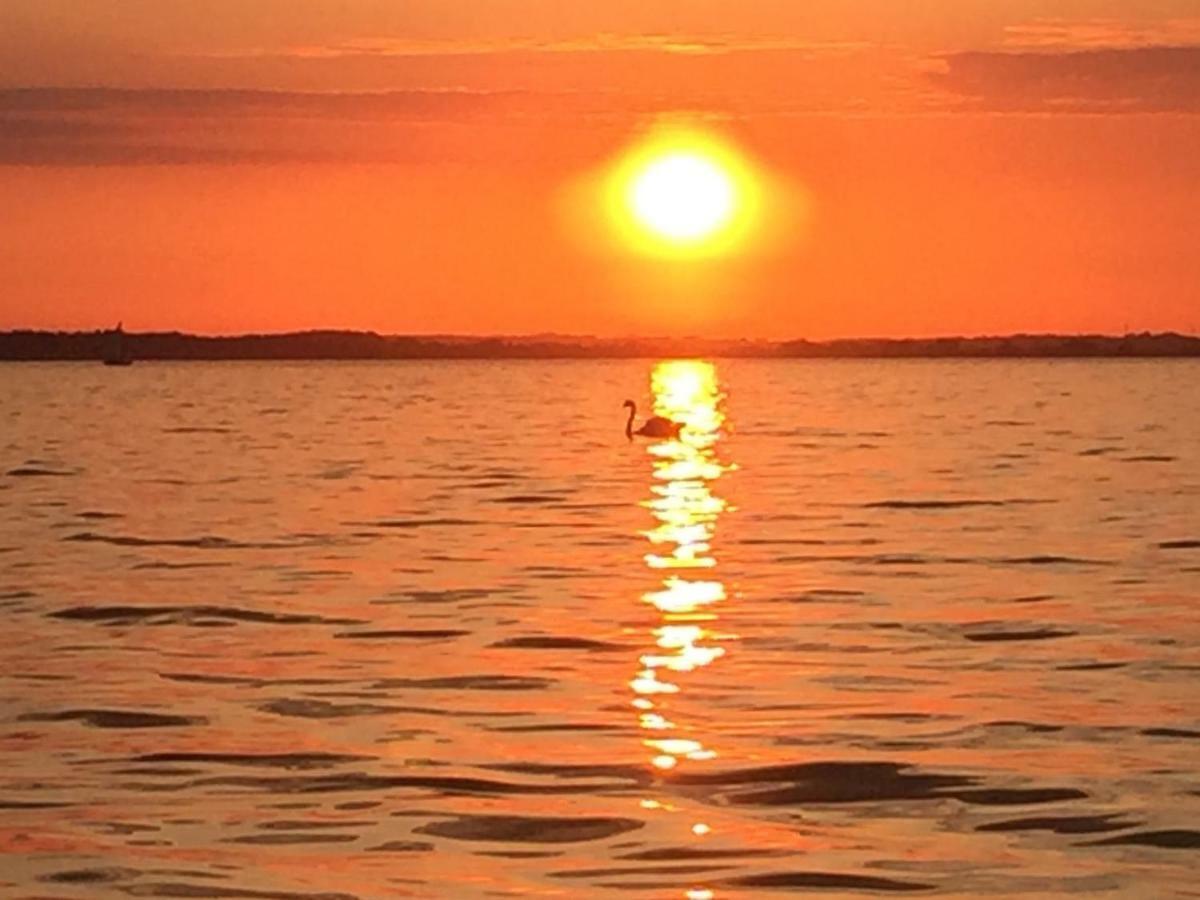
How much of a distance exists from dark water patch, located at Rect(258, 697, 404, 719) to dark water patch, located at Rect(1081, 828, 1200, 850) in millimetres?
5736

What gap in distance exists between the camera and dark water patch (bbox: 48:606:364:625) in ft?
79.4

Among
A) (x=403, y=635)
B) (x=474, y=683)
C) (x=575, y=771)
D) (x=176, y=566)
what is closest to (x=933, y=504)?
(x=176, y=566)

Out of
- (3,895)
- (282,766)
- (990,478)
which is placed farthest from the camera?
(990,478)

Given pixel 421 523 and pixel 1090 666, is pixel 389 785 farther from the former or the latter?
pixel 421 523

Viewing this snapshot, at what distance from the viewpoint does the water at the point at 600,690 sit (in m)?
14.0

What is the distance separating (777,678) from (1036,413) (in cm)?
6725

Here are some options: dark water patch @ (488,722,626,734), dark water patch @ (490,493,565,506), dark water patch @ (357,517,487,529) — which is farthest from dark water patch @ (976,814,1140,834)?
dark water patch @ (490,493,565,506)

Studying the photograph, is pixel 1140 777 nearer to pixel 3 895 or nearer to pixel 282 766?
pixel 282 766

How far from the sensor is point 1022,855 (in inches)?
551

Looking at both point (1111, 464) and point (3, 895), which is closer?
point (3, 895)

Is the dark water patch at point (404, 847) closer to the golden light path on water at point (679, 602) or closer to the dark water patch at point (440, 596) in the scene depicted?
the golden light path on water at point (679, 602)

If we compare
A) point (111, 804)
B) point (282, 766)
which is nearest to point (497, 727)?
point (282, 766)

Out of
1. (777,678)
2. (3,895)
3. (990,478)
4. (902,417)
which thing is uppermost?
(902,417)

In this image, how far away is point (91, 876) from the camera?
532 inches
